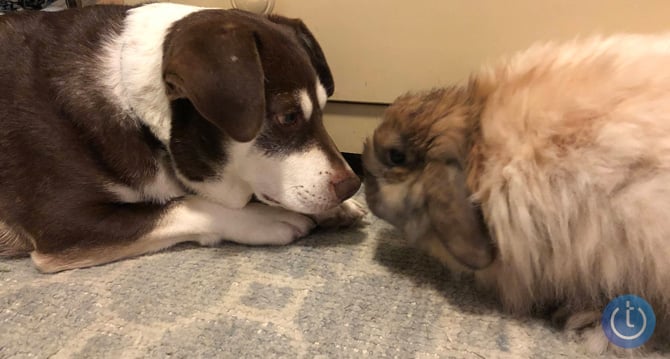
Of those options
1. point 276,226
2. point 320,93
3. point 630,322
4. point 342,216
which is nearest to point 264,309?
point 276,226

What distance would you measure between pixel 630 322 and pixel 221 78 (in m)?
0.82

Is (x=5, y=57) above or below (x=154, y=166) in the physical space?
above

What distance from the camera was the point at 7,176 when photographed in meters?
1.25

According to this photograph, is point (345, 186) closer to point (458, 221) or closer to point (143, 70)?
point (458, 221)

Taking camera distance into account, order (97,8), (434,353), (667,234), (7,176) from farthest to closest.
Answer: (97,8), (7,176), (434,353), (667,234)

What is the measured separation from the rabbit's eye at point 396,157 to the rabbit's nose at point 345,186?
13 centimetres

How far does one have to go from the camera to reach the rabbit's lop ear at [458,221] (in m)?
0.96

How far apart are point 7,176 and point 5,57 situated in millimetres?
273

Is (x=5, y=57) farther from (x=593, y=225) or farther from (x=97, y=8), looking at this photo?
(x=593, y=225)

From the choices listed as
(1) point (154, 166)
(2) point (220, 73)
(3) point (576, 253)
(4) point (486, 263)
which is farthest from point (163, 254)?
(3) point (576, 253)

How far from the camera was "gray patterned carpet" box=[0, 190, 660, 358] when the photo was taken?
0.98 m

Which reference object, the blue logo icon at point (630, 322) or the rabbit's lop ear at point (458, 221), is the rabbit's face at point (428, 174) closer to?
the rabbit's lop ear at point (458, 221)

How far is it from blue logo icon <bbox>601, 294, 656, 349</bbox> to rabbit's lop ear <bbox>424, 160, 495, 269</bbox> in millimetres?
218

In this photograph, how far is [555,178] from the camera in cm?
91
